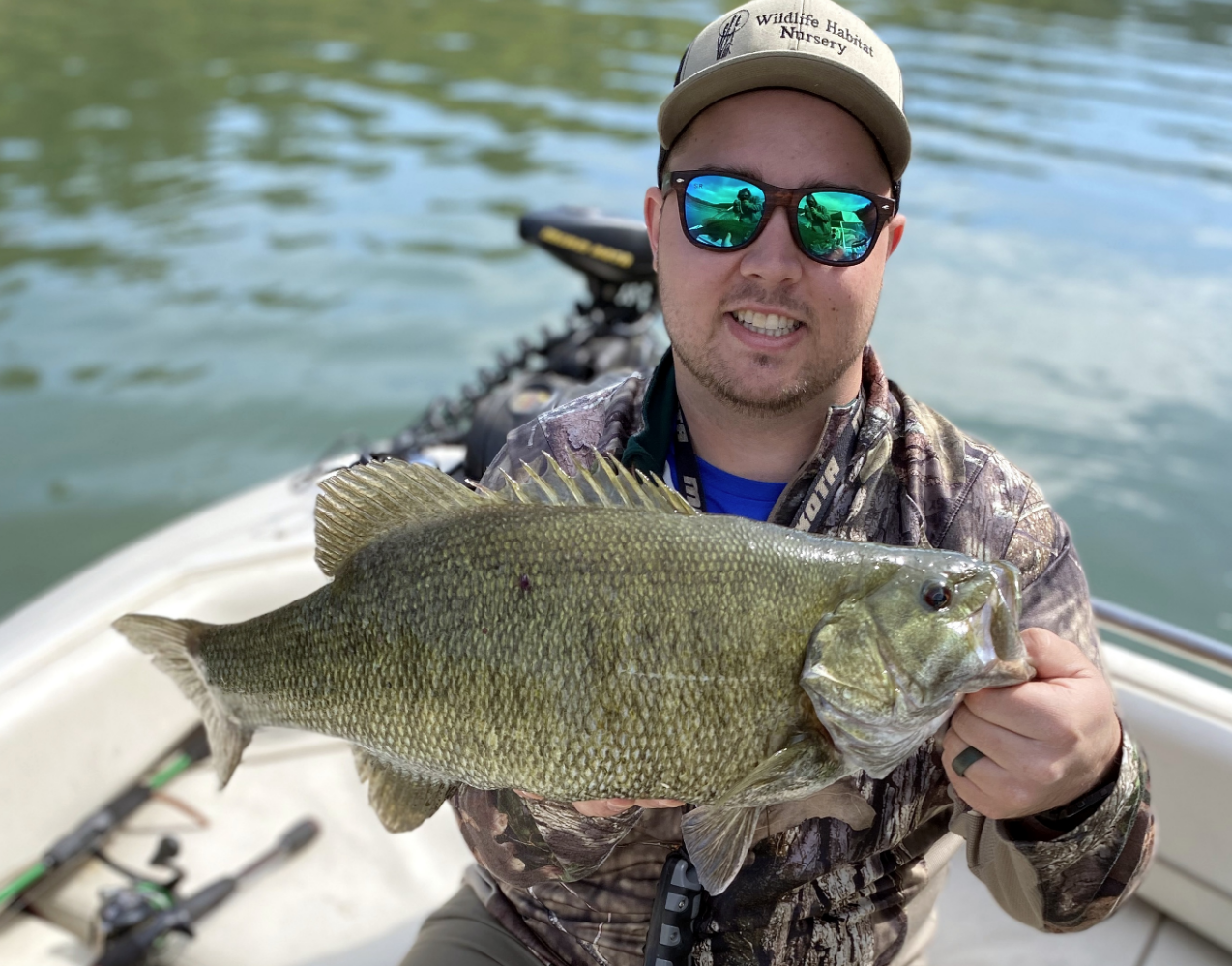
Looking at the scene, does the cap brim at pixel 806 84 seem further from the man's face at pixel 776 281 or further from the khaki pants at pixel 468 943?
the khaki pants at pixel 468 943

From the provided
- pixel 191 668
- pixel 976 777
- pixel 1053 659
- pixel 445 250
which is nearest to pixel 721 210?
pixel 1053 659

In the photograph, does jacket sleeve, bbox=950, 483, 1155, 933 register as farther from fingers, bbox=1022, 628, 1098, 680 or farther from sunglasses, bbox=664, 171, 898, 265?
sunglasses, bbox=664, 171, 898, 265

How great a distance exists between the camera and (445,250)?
1108 centimetres

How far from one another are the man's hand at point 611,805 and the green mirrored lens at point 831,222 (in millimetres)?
1076

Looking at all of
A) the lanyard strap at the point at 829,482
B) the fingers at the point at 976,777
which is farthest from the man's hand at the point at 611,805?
the lanyard strap at the point at 829,482

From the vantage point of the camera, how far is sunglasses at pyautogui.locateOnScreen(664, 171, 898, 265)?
77.6 inches

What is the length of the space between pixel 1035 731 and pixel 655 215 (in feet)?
4.66

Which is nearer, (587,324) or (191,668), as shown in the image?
(191,668)

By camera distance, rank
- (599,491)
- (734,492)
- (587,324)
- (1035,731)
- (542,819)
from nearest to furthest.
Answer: (1035,731) → (599,491) → (542,819) → (734,492) → (587,324)

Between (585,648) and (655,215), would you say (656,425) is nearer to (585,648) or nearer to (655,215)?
(655,215)

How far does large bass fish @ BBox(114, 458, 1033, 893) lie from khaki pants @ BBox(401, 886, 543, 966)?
691 mm

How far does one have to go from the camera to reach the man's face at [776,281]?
1990mm

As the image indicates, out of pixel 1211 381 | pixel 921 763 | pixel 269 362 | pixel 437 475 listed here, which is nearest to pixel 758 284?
pixel 437 475

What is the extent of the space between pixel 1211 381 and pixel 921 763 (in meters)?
8.13
